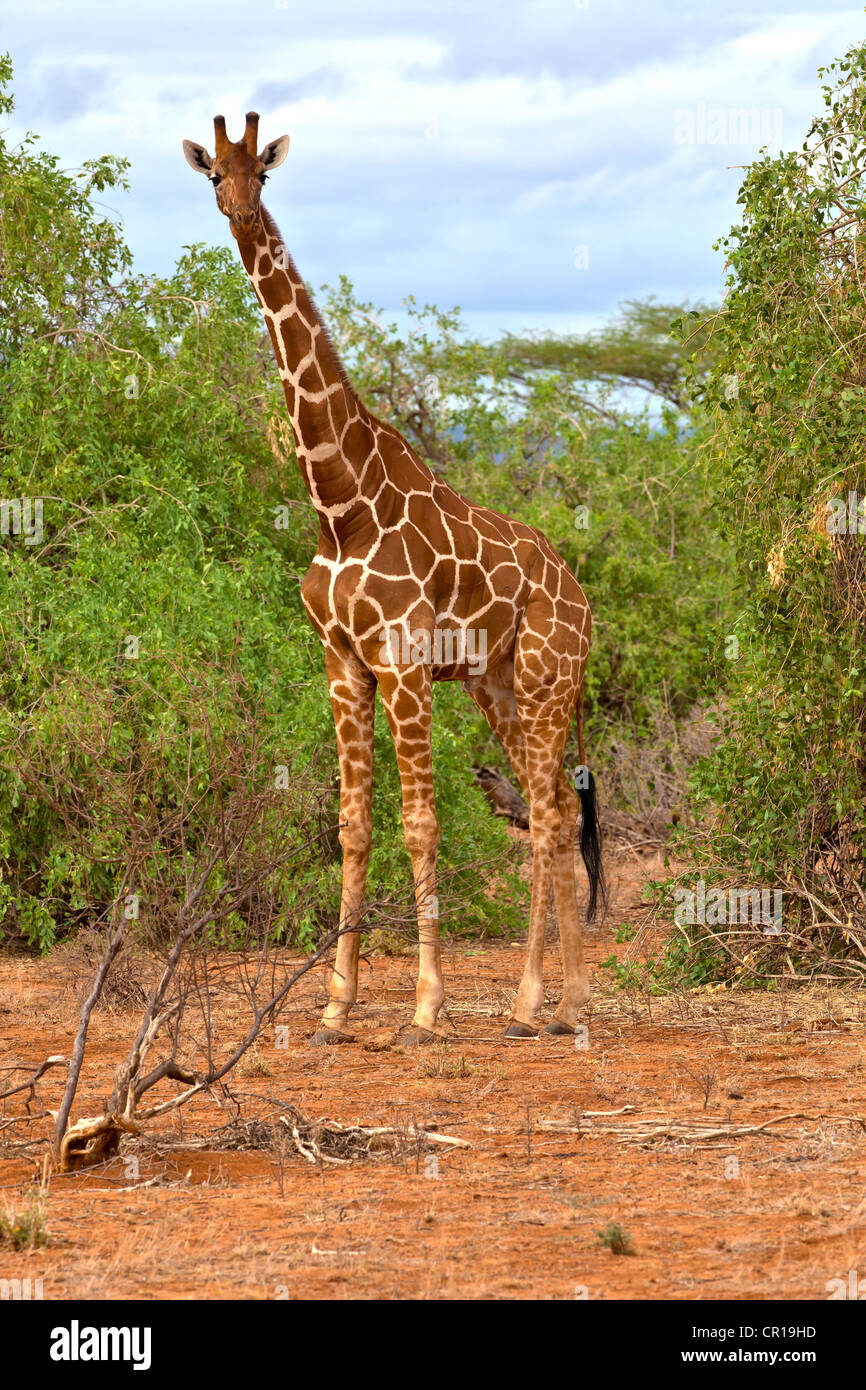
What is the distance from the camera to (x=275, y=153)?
22.2ft

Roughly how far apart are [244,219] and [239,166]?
23cm

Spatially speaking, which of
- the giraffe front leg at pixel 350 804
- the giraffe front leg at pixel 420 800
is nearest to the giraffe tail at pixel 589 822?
the giraffe front leg at pixel 420 800

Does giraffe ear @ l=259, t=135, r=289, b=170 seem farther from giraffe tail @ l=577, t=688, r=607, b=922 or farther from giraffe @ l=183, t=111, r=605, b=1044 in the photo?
giraffe tail @ l=577, t=688, r=607, b=922

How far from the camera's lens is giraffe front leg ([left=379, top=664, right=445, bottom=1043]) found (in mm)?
6996

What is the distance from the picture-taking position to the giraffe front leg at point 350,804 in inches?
279

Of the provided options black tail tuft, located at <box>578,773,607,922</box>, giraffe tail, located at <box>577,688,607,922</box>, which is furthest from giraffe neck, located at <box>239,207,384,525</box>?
black tail tuft, located at <box>578,773,607,922</box>

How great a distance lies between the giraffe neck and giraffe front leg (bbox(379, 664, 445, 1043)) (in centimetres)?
79

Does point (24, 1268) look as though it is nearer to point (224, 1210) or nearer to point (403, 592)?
point (224, 1210)

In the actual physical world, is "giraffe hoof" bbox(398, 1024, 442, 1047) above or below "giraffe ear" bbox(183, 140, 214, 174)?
below

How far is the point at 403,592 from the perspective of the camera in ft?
23.0

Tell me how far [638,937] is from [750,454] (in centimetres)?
265

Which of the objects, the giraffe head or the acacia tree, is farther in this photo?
the acacia tree

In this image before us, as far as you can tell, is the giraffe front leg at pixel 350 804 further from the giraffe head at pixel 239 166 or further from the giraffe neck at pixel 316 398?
the giraffe head at pixel 239 166
